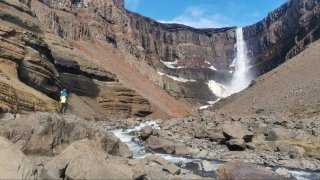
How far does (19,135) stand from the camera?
49.5 feet

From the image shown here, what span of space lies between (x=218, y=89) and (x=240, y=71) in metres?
16.6

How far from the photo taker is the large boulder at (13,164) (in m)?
10.1

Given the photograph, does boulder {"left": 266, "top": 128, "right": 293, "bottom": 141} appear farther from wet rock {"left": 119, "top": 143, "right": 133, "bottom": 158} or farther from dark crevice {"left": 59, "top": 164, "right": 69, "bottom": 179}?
dark crevice {"left": 59, "top": 164, "right": 69, "bottom": 179}

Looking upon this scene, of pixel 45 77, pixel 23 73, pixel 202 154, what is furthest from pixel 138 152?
pixel 45 77

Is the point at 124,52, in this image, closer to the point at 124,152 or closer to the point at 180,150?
the point at 180,150

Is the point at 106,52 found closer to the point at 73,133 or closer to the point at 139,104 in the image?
the point at 139,104

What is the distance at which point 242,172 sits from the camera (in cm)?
1318

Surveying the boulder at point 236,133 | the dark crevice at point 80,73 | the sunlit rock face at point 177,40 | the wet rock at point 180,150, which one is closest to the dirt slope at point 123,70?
the sunlit rock face at point 177,40

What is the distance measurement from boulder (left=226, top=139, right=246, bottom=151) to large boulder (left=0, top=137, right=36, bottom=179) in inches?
696

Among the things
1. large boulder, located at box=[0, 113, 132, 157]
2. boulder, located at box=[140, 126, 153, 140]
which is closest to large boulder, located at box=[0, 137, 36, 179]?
large boulder, located at box=[0, 113, 132, 157]

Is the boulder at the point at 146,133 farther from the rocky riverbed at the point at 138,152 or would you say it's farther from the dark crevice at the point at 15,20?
the dark crevice at the point at 15,20

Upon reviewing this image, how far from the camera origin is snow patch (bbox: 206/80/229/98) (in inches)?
6705

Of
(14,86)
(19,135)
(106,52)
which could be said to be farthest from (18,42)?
(106,52)

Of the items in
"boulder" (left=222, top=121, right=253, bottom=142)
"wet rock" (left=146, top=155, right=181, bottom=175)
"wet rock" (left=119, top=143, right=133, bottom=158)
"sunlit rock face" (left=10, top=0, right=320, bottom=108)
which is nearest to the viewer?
"wet rock" (left=146, top=155, right=181, bottom=175)
